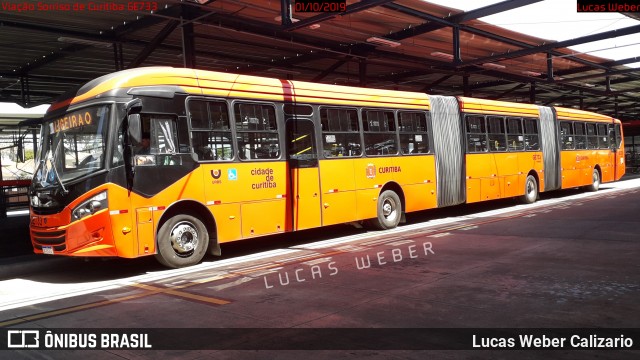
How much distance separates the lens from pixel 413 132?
1319 cm

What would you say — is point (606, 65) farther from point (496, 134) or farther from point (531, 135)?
point (496, 134)

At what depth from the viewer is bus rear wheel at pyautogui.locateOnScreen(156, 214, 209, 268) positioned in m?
8.33

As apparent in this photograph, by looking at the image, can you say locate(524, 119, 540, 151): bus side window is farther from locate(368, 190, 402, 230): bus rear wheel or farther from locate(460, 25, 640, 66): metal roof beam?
locate(368, 190, 402, 230): bus rear wheel

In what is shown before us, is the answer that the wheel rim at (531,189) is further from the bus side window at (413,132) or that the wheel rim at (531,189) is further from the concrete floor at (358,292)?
the concrete floor at (358,292)

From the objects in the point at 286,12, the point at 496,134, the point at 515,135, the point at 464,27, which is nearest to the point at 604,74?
the point at 515,135

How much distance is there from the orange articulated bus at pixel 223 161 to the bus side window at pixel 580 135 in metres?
8.35

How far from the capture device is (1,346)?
4.79 m

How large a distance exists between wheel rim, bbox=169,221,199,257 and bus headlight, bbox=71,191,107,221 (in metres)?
1.27

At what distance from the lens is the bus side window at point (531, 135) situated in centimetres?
1736

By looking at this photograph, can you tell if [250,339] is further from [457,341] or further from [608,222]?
[608,222]

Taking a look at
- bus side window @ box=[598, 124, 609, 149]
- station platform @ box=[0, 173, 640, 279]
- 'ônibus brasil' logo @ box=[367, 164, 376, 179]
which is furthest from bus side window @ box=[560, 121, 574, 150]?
station platform @ box=[0, 173, 640, 279]

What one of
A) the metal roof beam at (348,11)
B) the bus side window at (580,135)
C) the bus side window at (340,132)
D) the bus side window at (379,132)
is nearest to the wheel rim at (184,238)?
the bus side window at (340,132)

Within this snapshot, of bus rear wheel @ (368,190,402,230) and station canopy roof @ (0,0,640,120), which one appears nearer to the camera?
bus rear wheel @ (368,190,402,230)

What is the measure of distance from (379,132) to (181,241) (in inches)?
227
